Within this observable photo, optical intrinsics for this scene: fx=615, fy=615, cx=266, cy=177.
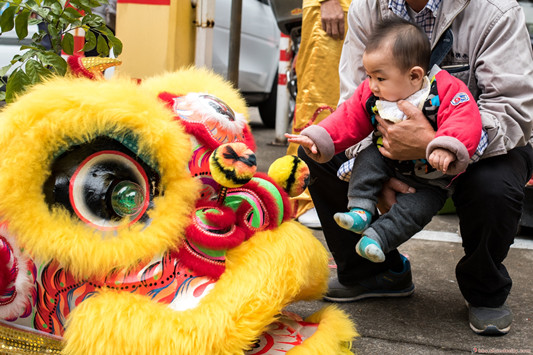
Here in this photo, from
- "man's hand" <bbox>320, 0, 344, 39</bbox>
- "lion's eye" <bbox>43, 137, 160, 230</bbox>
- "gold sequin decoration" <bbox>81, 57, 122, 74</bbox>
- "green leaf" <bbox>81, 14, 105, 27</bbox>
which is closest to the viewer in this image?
"lion's eye" <bbox>43, 137, 160, 230</bbox>

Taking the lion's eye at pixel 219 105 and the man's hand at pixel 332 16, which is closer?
the lion's eye at pixel 219 105

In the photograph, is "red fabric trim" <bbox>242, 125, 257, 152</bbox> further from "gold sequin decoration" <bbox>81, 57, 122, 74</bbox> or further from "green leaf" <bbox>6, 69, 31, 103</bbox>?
"green leaf" <bbox>6, 69, 31, 103</bbox>

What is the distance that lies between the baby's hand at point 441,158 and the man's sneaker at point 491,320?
638 mm

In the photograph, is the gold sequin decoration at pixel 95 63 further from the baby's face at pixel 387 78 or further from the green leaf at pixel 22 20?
the baby's face at pixel 387 78

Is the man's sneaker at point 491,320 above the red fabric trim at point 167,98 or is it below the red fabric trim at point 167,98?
below

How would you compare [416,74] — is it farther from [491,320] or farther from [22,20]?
[22,20]

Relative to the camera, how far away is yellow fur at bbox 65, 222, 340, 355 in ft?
4.26

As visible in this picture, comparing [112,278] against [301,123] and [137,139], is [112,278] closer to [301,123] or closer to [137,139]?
[137,139]

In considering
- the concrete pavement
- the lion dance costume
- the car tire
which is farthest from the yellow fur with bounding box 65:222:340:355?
the car tire

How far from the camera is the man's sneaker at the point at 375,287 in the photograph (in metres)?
2.28

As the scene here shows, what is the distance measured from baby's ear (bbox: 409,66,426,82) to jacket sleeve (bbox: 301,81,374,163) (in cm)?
17

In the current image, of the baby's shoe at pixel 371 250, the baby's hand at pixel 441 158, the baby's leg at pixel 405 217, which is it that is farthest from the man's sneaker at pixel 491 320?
the baby's hand at pixel 441 158

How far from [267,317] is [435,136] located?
736 mm

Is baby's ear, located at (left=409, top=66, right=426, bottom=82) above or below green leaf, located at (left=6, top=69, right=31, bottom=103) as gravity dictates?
above
